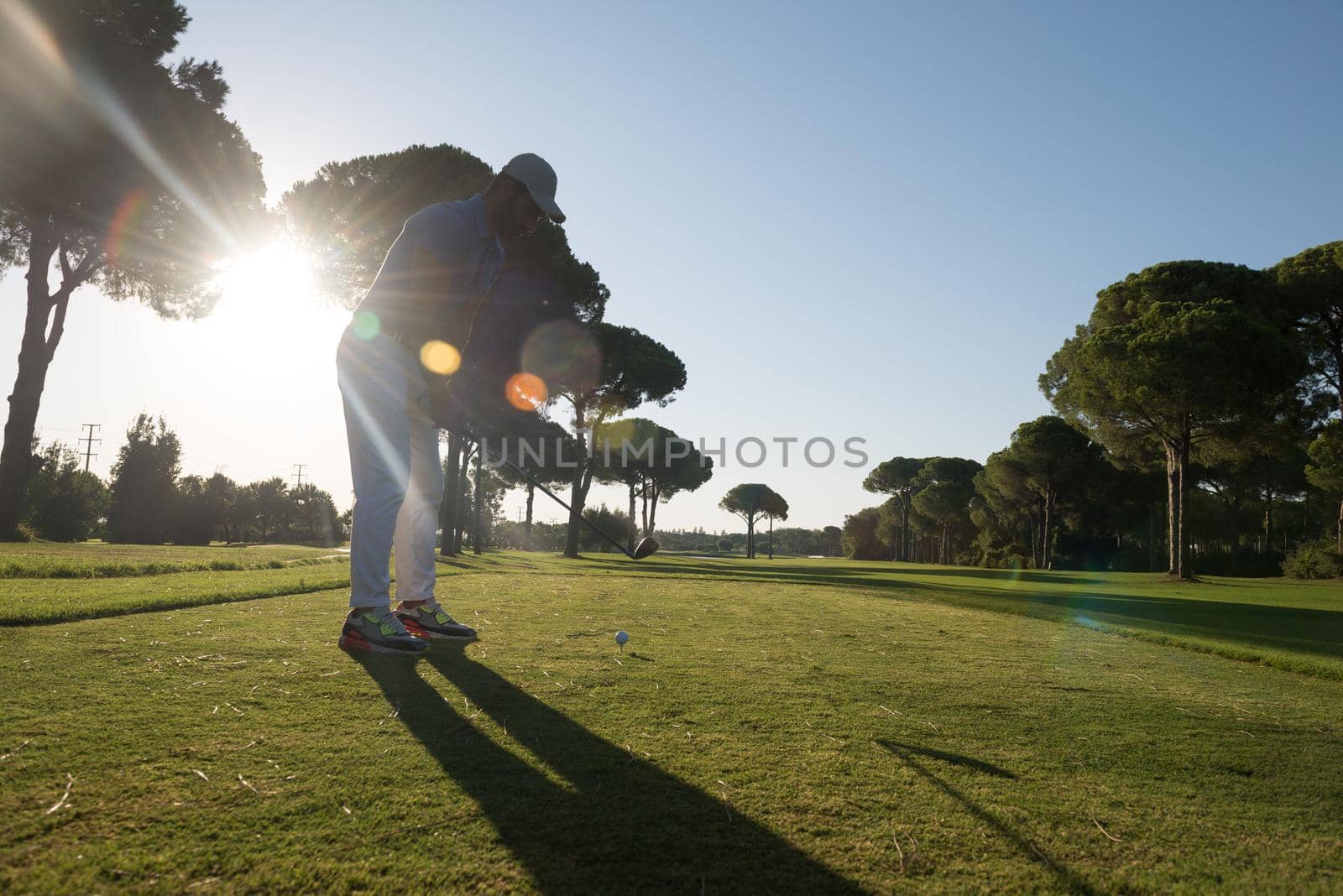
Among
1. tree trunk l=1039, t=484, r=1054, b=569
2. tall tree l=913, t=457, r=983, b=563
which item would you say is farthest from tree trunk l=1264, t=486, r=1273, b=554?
tall tree l=913, t=457, r=983, b=563

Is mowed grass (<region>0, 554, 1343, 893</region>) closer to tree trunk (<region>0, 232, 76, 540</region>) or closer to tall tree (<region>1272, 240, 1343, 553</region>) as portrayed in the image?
tree trunk (<region>0, 232, 76, 540</region>)

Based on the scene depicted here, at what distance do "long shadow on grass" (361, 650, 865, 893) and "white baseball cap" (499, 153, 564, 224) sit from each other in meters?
3.32

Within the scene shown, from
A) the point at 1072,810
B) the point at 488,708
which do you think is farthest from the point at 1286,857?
the point at 488,708

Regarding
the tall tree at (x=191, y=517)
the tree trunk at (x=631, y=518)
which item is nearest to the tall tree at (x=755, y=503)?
the tree trunk at (x=631, y=518)

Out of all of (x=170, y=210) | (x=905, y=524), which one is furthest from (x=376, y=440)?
(x=905, y=524)

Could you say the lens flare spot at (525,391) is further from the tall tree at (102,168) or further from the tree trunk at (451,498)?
the tall tree at (102,168)

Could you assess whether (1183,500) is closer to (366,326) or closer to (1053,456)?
(1053,456)

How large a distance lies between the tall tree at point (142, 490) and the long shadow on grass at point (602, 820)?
56826 mm

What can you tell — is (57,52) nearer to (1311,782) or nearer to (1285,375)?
(1311,782)

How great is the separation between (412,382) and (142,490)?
5588 cm

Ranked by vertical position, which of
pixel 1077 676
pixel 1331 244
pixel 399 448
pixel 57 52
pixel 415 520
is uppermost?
pixel 1331 244

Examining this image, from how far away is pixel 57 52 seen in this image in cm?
1752

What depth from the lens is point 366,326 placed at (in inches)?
175

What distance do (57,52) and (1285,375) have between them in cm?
3755
